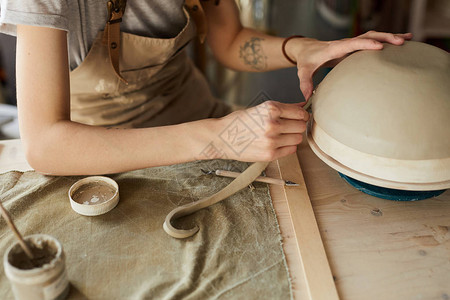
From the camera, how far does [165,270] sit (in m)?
0.82

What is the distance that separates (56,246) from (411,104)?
0.73 m

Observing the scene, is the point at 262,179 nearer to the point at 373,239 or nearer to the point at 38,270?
the point at 373,239

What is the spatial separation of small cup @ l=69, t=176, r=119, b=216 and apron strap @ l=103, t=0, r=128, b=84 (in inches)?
15.1

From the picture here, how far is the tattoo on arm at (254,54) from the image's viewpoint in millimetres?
1588

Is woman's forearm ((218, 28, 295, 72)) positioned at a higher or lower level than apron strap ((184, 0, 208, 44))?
lower

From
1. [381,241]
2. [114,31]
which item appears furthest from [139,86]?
[381,241]

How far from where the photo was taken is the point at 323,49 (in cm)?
121

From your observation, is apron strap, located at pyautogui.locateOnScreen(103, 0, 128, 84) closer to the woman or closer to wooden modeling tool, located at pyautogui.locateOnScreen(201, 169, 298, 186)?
the woman

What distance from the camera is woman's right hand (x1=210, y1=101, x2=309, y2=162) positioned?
92 cm

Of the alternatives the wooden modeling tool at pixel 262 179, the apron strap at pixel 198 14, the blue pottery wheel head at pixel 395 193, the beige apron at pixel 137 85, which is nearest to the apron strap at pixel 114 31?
the beige apron at pixel 137 85

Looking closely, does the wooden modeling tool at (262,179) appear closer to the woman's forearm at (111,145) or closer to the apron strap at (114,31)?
the woman's forearm at (111,145)

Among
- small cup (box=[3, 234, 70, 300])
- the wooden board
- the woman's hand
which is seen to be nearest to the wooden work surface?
the wooden board

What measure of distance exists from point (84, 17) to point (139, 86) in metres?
0.31

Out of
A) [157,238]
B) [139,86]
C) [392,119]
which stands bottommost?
[157,238]
